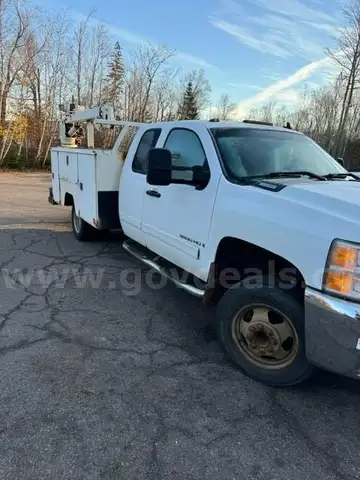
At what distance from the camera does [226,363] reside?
3.16 m

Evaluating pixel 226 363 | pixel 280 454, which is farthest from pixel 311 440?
pixel 226 363

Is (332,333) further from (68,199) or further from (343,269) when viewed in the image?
(68,199)

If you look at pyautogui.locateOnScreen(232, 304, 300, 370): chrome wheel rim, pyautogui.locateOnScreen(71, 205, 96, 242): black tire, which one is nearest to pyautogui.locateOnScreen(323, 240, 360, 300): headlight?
pyautogui.locateOnScreen(232, 304, 300, 370): chrome wheel rim

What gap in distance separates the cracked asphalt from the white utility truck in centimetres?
34

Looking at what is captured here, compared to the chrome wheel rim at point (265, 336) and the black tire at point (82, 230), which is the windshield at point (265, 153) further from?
the black tire at point (82, 230)

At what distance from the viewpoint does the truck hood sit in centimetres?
228

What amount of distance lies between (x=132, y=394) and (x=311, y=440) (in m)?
1.23

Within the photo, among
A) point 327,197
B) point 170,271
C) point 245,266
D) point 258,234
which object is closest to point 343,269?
point 327,197

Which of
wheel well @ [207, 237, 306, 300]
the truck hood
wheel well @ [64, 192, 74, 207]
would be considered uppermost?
the truck hood

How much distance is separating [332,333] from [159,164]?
1.90 m

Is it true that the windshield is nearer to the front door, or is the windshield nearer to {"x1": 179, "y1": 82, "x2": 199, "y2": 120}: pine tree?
the front door

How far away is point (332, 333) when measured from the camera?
7.39ft

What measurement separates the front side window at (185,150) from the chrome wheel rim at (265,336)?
1.40 metres

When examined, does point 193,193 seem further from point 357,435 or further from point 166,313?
point 357,435
